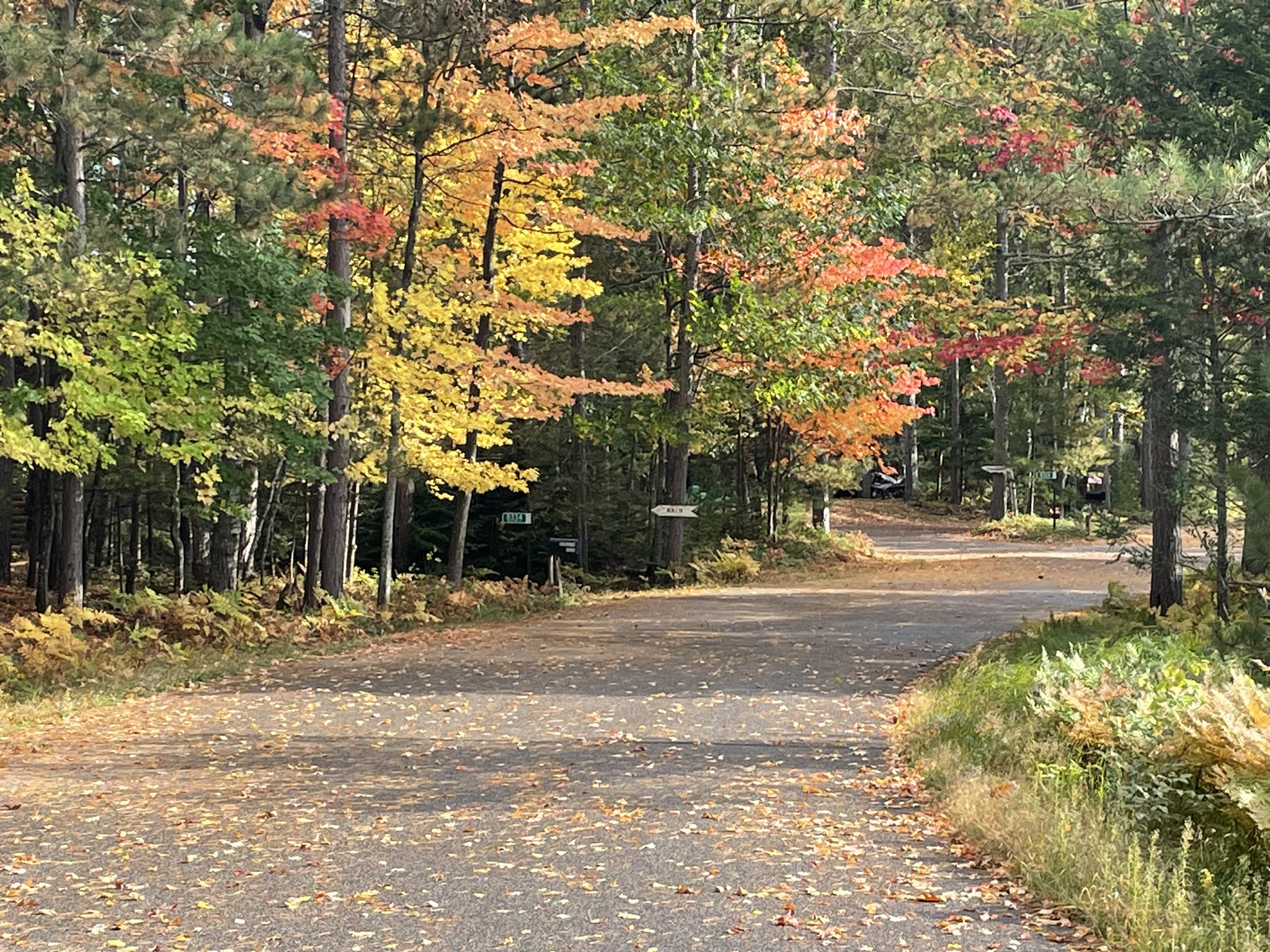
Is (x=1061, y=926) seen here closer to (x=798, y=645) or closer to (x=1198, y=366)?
(x=798, y=645)

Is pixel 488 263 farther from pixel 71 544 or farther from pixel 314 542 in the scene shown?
pixel 71 544

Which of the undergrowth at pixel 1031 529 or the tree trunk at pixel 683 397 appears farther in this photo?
the undergrowth at pixel 1031 529

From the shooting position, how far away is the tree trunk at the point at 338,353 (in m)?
16.8

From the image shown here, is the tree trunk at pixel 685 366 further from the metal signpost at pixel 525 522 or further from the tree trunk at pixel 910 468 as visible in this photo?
the tree trunk at pixel 910 468

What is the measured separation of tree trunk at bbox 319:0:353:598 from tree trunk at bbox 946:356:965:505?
98.9 ft

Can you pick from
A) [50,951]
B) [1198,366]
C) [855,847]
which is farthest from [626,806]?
[1198,366]

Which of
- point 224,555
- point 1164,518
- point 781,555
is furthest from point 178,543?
point 1164,518

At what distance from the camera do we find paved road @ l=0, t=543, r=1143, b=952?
18.2ft

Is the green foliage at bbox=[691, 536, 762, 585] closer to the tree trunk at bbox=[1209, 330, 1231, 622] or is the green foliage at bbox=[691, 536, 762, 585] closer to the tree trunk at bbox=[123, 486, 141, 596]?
the tree trunk at bbox=[123, 486, 141, 596]

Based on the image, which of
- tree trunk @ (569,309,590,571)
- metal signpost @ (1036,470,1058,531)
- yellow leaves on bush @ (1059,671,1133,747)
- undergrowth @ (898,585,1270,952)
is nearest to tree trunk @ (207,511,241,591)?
tree trunk @ (569,309,590,571)

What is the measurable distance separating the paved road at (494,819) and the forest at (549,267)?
3.98 m

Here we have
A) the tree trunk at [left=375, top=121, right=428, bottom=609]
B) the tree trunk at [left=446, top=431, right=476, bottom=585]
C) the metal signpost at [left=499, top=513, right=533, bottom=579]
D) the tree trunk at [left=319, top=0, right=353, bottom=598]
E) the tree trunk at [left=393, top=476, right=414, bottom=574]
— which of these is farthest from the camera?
the tree trunk at [left=393, top=476, right=414, bottom=574]

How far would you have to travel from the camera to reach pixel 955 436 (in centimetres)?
4516

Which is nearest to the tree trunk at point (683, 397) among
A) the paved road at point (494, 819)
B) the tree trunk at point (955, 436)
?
the paved road at point (494, 819)
